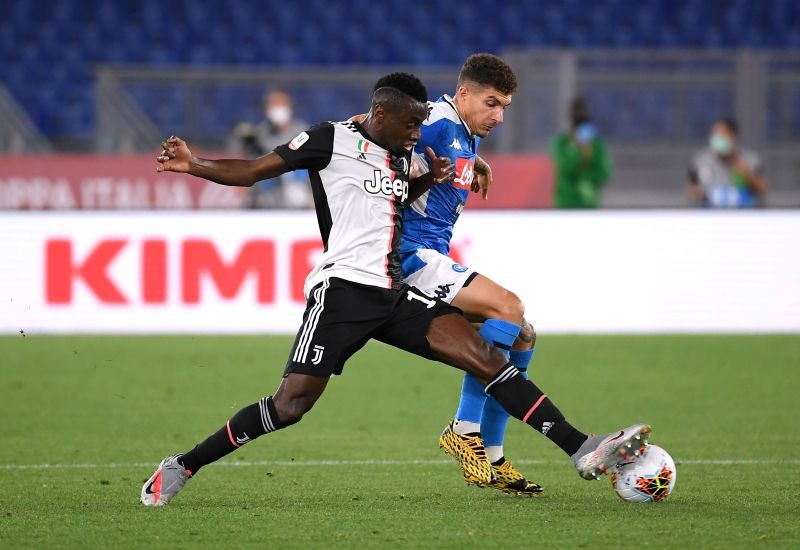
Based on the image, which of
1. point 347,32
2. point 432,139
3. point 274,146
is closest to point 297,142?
point 432,139

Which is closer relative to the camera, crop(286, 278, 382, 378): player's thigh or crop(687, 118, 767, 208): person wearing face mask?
crop(286, 278, 382, 378): player's thigh

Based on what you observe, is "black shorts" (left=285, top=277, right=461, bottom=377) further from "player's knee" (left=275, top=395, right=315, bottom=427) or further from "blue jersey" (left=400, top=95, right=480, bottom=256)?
"blue jersey" (left=400, top=95, right=480, bottom=256)

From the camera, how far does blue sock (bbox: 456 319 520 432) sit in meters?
6.12

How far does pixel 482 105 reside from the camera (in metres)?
6.35

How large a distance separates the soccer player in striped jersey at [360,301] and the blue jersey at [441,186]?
11.7 inches

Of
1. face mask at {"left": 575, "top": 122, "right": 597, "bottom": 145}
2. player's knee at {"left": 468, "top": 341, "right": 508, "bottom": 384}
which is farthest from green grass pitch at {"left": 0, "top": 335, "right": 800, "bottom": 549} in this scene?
face mask at {"left": 575, "top": 122, "right": 597, "bottom": 145}

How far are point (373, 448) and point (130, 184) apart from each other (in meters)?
9.53

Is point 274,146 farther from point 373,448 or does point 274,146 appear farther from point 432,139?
point 432,139

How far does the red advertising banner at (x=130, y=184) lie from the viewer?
16250 mm

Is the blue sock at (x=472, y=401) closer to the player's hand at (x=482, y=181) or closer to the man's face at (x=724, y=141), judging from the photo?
the player's hand at (x=482, y=181)

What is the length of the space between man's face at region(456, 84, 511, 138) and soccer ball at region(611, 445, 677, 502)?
5.42ft

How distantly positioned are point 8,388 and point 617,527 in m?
6.22

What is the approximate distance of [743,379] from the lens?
35.1 ft

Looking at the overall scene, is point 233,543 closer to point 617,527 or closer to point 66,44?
point 617,527
